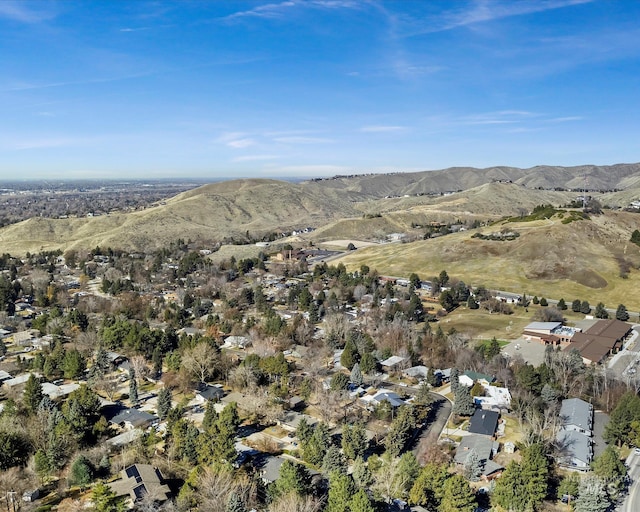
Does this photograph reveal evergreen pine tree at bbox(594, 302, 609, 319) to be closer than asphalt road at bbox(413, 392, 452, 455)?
No

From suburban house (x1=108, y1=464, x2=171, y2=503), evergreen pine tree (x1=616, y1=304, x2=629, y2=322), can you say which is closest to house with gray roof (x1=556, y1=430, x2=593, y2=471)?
suburban house (x1=108, y1=464, x2=171, y2=503)

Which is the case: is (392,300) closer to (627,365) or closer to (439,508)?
(627,365)

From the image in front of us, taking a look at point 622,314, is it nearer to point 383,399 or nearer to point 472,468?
point 383,399

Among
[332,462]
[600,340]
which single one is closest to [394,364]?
[332,462]

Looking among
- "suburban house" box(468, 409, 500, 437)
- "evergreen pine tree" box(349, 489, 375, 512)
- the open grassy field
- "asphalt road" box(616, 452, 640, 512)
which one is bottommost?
"asphalt road" box(616, 452, 640, 512)

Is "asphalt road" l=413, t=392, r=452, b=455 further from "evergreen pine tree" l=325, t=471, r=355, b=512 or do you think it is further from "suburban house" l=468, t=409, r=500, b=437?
"evergreen pine tree" l=325, t=471, r=355, b=512

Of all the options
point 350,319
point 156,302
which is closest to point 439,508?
point 350,319

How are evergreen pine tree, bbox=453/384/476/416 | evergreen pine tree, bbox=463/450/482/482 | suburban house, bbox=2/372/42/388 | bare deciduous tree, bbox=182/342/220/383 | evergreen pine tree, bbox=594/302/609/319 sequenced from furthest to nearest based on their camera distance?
evergreen pine tree, bbox=594/302/609/319 < bare deciduous tree, bbox=182/342/220/383 < suburban house, bbox=2/372/42/388 < evergreen pine tree, bbox=453/384/476/416 < evergreen pine tree, bbox=463/450/482/482
